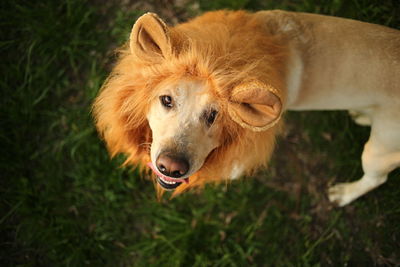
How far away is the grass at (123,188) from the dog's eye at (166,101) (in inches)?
63.7

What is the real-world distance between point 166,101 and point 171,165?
0.39m

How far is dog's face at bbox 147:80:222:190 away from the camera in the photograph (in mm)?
1919

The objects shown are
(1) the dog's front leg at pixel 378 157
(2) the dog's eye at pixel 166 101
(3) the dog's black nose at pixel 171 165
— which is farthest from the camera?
(1) the dog's front leg at pixel 378 157

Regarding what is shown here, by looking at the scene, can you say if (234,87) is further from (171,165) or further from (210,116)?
(171,165)

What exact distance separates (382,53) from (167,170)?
1.70m

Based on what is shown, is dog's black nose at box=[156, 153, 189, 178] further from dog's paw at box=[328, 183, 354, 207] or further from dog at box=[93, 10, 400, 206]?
dog's paw at box=[328, 183, 354, 207]

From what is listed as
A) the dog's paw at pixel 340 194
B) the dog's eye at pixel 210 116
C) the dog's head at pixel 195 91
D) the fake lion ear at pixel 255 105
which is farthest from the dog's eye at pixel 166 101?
the dog's paw at pixel 340 194

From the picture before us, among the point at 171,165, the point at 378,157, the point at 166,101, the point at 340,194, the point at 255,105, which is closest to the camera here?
the point at 255,105

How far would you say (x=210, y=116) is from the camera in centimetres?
200

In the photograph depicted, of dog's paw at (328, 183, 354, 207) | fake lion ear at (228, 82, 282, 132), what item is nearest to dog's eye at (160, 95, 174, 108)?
fake lion ear at (228, 82, 282, 132)

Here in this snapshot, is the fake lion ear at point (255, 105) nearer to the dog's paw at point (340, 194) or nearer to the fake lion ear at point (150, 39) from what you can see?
the fake lion ear at point (150, 39)

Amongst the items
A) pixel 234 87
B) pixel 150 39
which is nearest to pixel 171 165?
pixel 234 87

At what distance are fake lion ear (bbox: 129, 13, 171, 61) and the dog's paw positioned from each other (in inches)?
95.7

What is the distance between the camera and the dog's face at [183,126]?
6.30 feet
